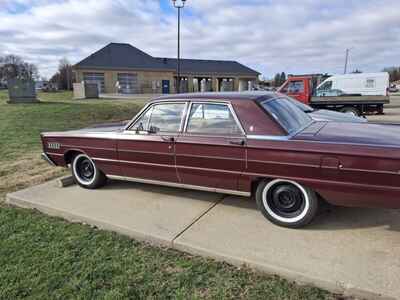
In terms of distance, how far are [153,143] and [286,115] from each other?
1.71 meters

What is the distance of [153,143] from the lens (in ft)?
13.3

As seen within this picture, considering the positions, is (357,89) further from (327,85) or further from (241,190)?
(241,190)

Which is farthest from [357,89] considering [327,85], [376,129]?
[376,129]

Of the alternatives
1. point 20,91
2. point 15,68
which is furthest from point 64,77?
point 20,91

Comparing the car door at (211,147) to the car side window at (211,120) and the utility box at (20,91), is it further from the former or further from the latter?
the utility box at (20,91)

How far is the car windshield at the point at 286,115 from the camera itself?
3.55 meters

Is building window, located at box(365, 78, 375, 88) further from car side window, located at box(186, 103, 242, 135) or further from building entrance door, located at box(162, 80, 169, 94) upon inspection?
building entrance door, located at box(162, 80, 169, 94)

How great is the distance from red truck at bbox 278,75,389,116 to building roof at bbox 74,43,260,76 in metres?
33.4

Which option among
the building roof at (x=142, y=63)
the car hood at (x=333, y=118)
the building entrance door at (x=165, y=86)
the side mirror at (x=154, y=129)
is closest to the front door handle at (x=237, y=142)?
the side mirror at (x=154, y=129)

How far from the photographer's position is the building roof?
42.3m

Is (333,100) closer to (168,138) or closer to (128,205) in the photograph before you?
(168,138)

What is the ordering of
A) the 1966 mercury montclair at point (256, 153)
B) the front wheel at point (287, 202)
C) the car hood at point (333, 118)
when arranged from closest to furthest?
the 1966 mercury montclair at point (256, 153), the front wheel at point (287, 202), the car hood at point (333, 118)

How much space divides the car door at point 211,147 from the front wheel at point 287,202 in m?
0.36

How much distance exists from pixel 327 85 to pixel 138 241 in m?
20.8
